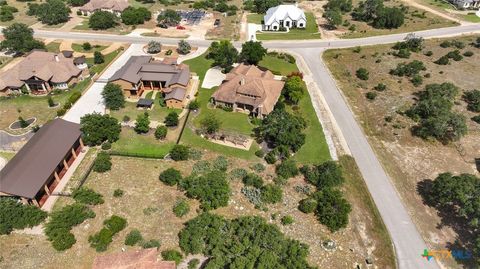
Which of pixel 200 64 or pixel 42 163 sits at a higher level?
pixel 200 64

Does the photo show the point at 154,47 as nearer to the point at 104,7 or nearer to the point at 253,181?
the point at 104,7

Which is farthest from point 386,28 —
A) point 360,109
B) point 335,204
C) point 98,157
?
point 98,157

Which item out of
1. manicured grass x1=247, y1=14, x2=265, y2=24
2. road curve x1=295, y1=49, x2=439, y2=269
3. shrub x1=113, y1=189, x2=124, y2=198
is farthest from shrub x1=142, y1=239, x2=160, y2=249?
manicured grass x1=247, y1=14, x2=265, y2=24

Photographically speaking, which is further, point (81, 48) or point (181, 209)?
point (81, 48)

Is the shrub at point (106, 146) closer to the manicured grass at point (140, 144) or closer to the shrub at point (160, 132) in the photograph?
the manicured grass at point (140, 144)

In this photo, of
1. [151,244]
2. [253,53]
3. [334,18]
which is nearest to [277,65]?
[253,53]

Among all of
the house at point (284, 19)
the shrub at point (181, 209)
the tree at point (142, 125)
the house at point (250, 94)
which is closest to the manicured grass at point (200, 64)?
the house at point (250, 94)

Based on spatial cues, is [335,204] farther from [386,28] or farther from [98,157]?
[386,28]
